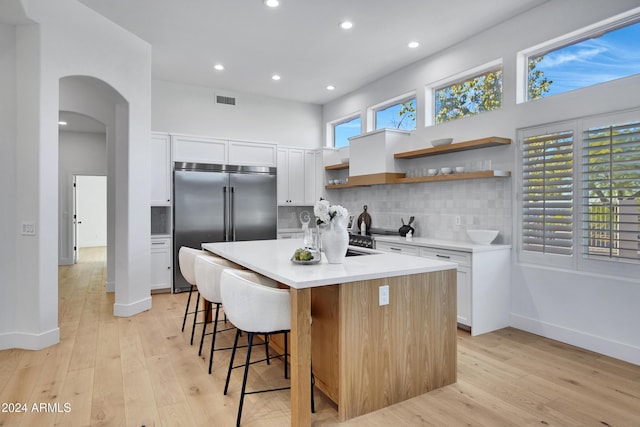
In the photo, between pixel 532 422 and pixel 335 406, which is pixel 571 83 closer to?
pixel 532 422

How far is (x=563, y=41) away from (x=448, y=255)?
93.0 inches

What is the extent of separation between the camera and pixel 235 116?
262 inches

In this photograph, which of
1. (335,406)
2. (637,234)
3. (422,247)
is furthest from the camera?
(422,247)

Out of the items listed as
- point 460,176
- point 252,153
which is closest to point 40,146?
point 252,153

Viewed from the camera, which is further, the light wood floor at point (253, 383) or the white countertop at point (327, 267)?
the light wood floor at point (253, 383)

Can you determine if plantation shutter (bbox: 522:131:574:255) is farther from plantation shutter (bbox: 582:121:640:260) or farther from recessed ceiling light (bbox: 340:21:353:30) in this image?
recessed ceiling light (bbox: 340:21:353:30)

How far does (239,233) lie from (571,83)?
464cm

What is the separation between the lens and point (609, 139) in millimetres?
3197

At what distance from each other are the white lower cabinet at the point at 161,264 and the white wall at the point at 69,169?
4325 mm

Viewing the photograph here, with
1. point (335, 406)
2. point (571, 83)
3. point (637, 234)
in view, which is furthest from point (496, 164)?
point (335, 406)

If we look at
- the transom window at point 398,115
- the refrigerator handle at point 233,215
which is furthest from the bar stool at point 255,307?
the transom window at point 398,115

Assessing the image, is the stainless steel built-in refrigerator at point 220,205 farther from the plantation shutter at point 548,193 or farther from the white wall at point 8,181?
the plantation shutter at point 548,193

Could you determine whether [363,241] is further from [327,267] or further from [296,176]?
[327,267]

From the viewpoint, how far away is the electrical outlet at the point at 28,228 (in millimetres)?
3373
